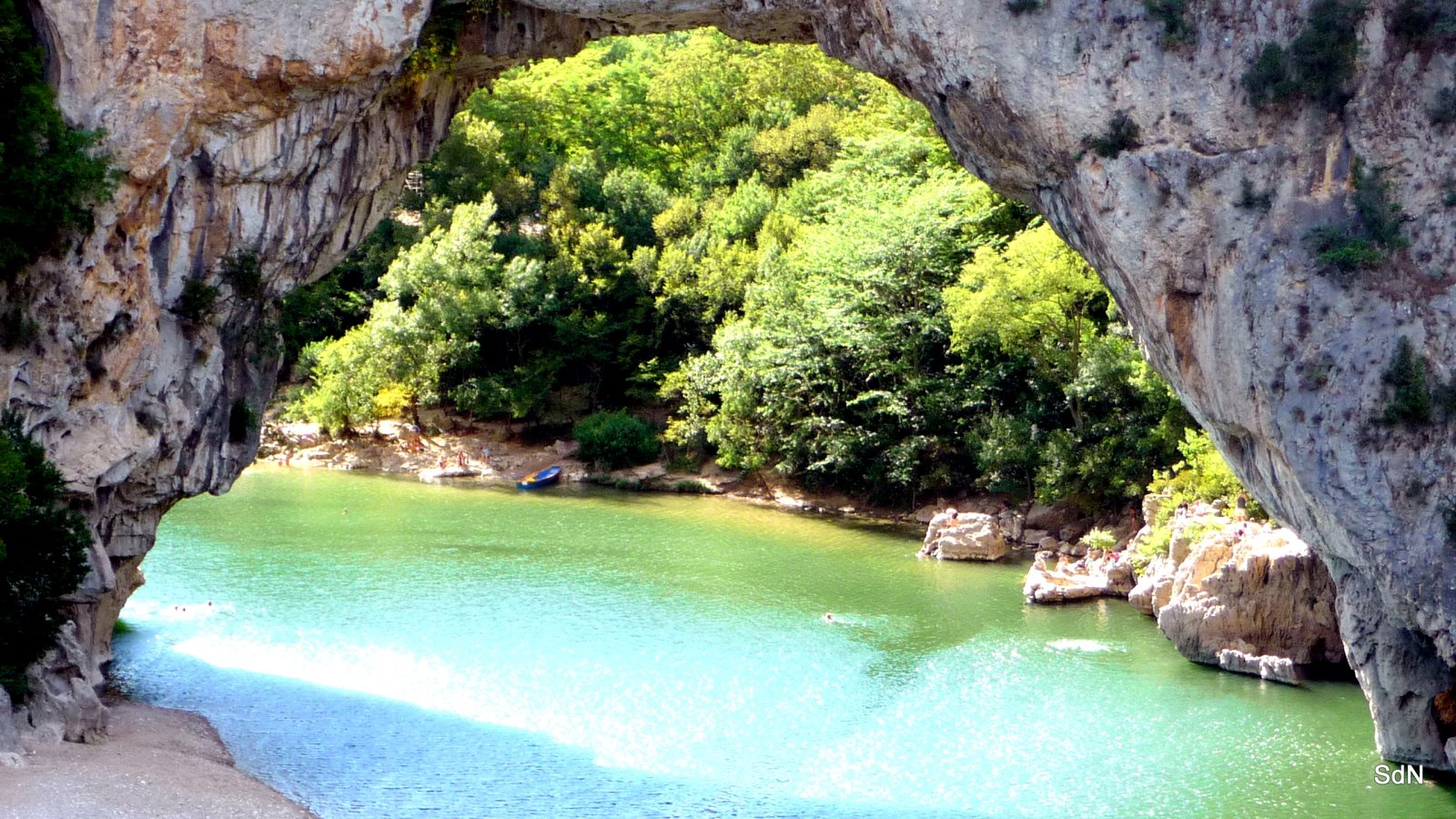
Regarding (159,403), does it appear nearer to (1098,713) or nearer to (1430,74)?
(1098,713)

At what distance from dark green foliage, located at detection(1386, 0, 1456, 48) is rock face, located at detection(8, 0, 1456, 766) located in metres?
0.14

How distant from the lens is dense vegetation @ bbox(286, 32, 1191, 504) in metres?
34.0

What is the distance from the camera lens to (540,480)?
4216 centimetres

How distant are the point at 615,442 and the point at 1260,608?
24.2m

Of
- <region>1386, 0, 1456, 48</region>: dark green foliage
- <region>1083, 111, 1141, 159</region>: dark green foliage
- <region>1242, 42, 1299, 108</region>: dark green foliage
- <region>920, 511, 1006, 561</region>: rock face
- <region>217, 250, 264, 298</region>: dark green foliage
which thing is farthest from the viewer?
<region>920, 511, 1006, 561</region>: rock face

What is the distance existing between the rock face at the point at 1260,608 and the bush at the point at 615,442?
22.7 meters

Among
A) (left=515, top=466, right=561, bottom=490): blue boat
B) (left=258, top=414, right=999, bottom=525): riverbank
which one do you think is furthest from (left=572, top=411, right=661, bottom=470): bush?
(left=515, top=466, right=561, bottom=490): blue boat

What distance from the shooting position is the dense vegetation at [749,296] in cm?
3400

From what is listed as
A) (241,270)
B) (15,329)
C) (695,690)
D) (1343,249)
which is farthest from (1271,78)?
(15,329)

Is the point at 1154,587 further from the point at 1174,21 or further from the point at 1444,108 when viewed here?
the point at 1174,21

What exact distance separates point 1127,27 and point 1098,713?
32.4 ft

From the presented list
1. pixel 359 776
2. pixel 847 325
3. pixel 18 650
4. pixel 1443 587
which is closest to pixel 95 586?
pixel 18 650

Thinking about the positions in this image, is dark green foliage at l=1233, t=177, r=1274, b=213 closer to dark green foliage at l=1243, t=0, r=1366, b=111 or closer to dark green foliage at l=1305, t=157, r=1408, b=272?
dark green foliage at l=1305, t=157, r=1408, b=272

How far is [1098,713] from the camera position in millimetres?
20578
